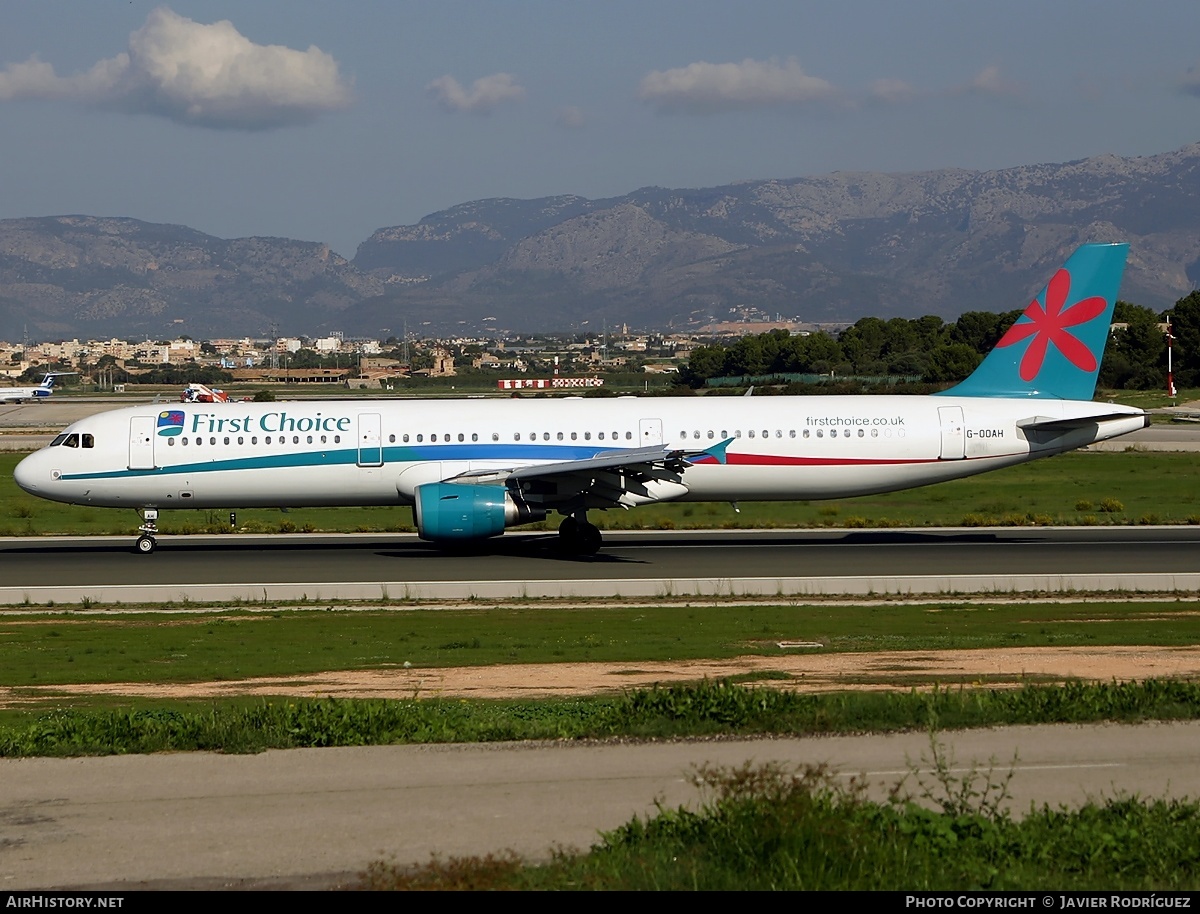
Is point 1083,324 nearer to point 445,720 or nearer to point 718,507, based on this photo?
point 718,507

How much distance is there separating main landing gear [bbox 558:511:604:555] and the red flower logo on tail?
12.5 m

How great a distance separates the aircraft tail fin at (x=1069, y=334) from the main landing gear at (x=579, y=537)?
10.9 m

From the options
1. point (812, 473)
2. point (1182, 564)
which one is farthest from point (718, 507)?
point (1182, 564)

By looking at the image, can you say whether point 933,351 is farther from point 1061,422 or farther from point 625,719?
point 625,719

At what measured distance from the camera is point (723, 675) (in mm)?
19359

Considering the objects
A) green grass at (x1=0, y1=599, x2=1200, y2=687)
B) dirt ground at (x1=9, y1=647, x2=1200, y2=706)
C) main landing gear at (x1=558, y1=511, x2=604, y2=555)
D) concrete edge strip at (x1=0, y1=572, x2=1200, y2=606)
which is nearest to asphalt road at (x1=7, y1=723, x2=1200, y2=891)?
dirt ground at (x1=9, y1=647, x2=1200, y2=706)

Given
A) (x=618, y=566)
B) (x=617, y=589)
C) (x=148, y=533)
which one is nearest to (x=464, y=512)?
(x=618, y=566)

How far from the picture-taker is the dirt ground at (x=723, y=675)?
18.3 m

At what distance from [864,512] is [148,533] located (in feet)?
79.1

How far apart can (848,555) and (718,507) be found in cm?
1519

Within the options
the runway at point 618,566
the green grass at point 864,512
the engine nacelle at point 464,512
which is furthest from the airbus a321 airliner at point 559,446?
the green grass at point 864,512

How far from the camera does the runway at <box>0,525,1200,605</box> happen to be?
3030 centimetres

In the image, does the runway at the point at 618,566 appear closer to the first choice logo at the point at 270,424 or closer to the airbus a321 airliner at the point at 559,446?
the airbus a321 airliner at the point at 559,446

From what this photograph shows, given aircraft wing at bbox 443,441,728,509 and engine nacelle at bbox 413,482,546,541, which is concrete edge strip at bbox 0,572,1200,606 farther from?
aircraft wing at bbox 443,441,728,509
